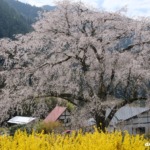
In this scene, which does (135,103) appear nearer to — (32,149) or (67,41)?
(67,41)

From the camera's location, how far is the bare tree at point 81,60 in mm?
15344

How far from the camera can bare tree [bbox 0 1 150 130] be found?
50.3 feet

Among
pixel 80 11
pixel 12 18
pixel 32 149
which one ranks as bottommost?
pixel 32 149

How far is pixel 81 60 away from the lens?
16.0 m

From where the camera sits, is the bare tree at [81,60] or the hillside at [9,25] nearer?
the bare tree at [81,60]

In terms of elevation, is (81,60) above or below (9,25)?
below

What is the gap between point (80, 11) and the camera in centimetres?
1703

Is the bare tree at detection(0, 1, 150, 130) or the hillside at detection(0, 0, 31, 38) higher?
the hillside at detection(0, 0, 31, 38)

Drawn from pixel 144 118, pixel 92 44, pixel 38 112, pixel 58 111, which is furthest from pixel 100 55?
pixel 58 111

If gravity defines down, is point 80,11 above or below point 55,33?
above

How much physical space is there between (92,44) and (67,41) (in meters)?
1.13

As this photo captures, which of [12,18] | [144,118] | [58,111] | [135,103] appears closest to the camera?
[135,103]

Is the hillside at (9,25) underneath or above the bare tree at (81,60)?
above

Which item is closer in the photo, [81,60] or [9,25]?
[81,60]
